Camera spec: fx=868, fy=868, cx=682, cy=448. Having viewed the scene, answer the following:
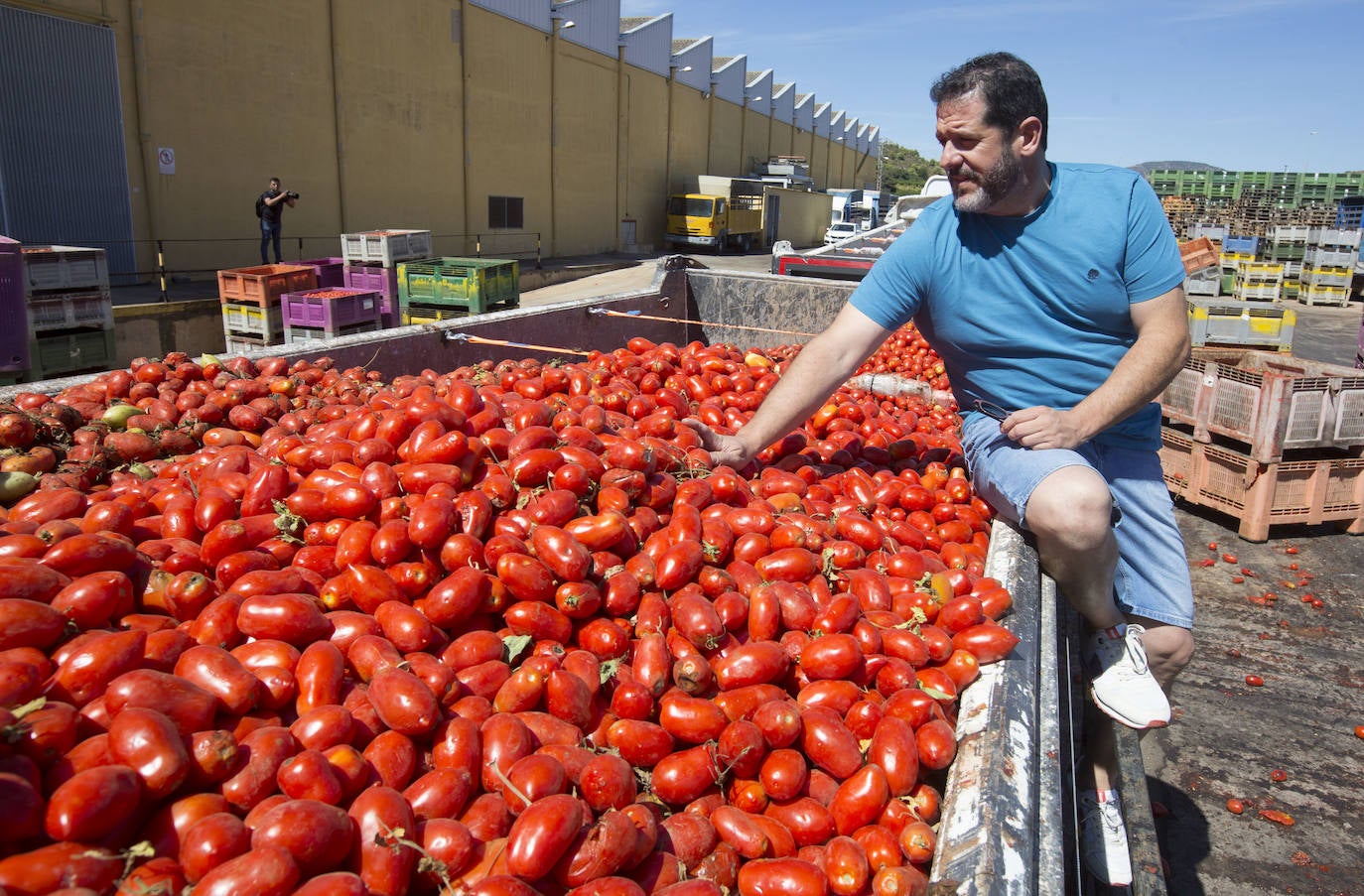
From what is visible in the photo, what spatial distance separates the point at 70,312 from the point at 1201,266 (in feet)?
40.6

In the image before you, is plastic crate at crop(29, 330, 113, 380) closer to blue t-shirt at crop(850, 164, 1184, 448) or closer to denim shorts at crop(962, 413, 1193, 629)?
blue t-shirt at crop(850, 164, 1184, 448)

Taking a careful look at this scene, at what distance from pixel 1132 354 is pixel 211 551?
3055 mm

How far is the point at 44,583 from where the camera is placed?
1958 mm

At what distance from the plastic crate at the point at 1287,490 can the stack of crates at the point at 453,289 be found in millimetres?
7977

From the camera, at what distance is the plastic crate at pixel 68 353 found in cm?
891

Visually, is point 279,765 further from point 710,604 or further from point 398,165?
point 398,165

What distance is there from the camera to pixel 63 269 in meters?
9.05

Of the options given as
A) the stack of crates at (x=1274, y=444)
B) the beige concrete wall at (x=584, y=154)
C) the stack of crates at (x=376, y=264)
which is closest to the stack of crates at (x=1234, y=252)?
the stack of crates at (x=1274, y=444)

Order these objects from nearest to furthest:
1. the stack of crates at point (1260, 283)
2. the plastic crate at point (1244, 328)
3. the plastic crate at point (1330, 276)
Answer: the plastic crate at point (1244, 328) < the stack of crates at point (1260, 283) < the plastic crate at point (1330, 276)

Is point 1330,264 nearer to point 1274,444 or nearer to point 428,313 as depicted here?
point 1274,444

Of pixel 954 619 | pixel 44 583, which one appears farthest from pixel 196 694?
pixel 954 619

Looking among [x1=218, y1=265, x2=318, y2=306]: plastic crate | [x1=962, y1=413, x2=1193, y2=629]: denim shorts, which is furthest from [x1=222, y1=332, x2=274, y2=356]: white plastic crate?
[x1=962, y1=413, x2=1193, y2=629]: denim shorts

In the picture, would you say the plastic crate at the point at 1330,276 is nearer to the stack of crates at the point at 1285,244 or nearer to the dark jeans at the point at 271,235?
the stack of crates at the point at 1285,244

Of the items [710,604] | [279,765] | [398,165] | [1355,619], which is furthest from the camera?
[398,165]
